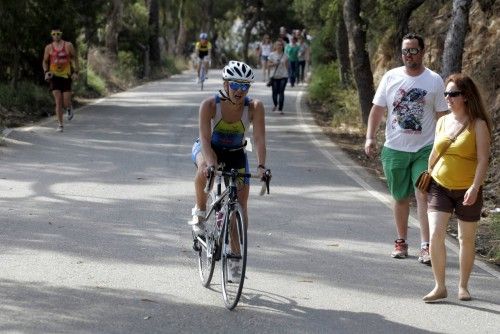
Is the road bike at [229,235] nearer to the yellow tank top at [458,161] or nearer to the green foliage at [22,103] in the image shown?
the yellow tank top at [458,161]

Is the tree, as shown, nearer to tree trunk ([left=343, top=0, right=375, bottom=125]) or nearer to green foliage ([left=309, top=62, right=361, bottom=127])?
green foliage ([left=309, top=62, right=361, bottom=127])

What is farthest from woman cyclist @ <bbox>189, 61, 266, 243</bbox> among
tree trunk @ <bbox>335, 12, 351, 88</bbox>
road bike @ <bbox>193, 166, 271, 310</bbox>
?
tree trunk @ <bbox>335, 12, 351, 88</bbox>

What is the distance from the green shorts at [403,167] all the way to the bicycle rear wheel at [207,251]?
176cm

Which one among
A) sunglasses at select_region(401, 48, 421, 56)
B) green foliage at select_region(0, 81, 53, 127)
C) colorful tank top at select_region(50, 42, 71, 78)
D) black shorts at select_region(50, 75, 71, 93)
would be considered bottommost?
green foliage at select_region(0, 81, 53, 127)

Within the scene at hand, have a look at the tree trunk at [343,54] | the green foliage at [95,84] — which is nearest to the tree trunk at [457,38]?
the tree trunk at [343,54]

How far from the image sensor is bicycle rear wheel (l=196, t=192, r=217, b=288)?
26.0 ft

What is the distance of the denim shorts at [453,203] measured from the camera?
25.7 feet

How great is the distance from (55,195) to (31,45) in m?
12.0

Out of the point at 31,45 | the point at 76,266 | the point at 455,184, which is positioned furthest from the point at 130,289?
the point at 31,45

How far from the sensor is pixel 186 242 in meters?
9.80

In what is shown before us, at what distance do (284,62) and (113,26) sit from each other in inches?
484

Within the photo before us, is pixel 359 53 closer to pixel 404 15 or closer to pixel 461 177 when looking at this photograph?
pixel 404 15

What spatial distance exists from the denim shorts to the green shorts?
47.1 inches

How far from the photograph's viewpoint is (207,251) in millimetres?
8062
